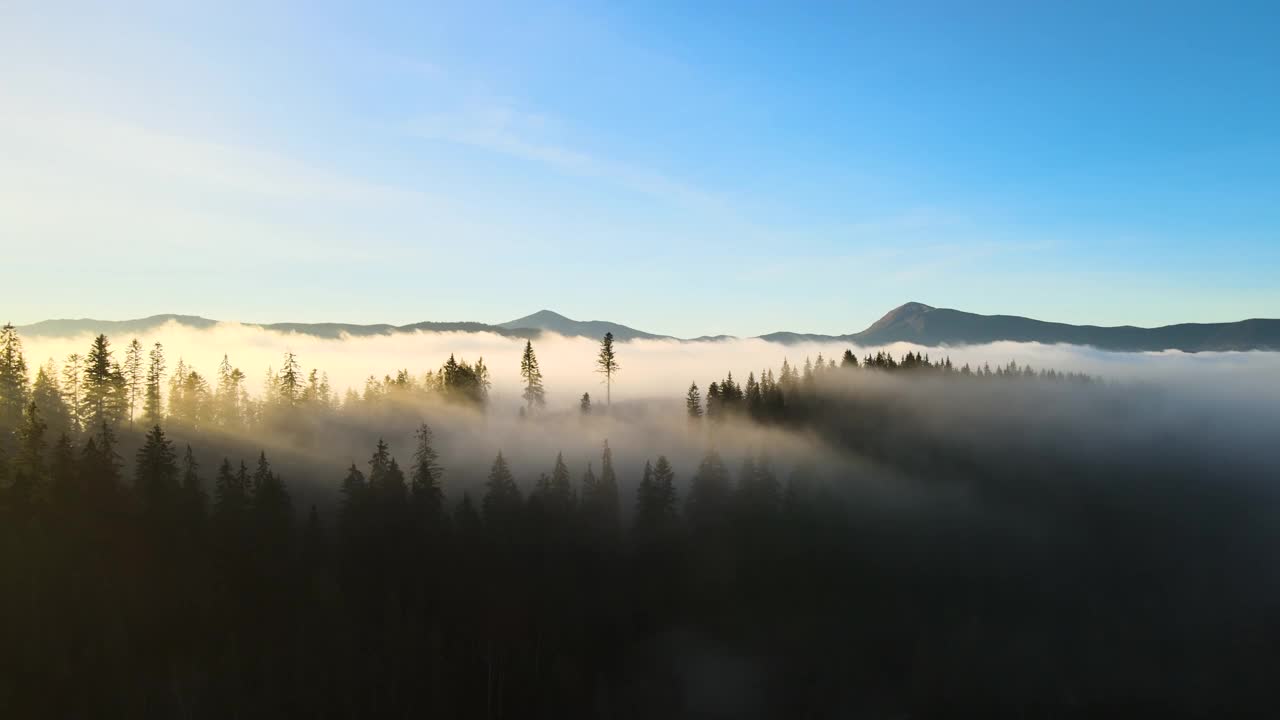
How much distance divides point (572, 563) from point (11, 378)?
7154 centimetres

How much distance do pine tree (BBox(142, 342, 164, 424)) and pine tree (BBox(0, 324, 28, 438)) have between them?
1695 centimetres

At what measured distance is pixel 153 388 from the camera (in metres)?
101

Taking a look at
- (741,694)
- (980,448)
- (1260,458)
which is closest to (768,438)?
(741,694)

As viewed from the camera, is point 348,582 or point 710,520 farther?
point 710,520

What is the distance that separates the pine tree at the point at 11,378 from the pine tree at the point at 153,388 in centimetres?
1695

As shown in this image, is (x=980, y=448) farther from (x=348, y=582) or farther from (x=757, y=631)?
(x=348, y=582)

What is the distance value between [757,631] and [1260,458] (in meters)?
180

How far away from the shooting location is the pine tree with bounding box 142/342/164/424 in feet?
331

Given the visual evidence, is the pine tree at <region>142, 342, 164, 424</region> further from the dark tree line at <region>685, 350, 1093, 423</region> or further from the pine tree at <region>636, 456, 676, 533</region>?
the dark tree line at <region>685, 350, 1093, 423</region>

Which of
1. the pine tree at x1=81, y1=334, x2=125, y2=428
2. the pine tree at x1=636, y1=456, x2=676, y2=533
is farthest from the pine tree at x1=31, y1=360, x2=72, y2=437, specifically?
the pine tree at x1=636, y1=456, x2=676, y2=533

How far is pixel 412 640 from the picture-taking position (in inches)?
2960

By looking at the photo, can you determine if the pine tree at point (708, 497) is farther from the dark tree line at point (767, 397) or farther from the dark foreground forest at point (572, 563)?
the dark tree line at point (767, 397)

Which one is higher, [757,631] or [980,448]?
[980,448]

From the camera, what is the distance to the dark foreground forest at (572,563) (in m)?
66.1
